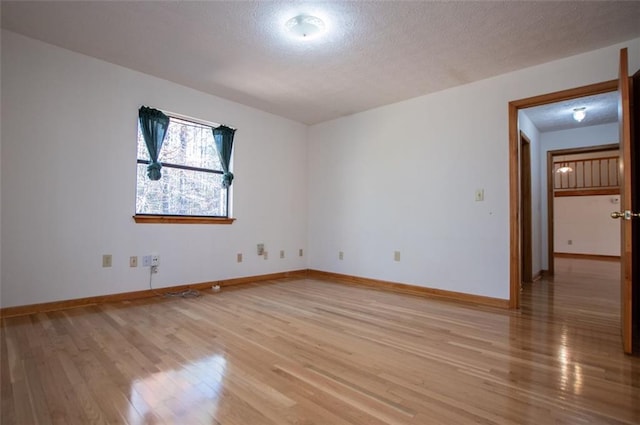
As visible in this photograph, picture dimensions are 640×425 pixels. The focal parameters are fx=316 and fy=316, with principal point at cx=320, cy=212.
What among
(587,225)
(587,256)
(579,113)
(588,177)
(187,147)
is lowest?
(587,256)

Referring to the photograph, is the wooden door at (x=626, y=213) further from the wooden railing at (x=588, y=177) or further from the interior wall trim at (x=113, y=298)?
the wooden railing at (x=588, y=177)

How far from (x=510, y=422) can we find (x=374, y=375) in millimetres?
628

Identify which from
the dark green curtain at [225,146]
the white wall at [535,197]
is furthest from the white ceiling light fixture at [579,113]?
the dark green curtain at [225,146]

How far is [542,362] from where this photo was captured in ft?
6.17

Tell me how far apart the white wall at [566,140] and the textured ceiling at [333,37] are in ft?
9.20

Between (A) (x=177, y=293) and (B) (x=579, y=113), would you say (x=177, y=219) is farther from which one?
(B) (x=579, y=113)

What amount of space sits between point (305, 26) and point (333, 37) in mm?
316

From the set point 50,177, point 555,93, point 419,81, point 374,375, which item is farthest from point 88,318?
point 555,93

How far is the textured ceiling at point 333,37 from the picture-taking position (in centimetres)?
225

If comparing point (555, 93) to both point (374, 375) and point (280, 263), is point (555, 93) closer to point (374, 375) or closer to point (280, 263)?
point (374, 375)

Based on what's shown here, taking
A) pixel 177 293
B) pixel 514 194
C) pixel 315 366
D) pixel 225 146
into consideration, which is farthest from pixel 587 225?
pixel 177 293

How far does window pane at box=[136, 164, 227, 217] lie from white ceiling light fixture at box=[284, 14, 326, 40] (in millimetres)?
2109

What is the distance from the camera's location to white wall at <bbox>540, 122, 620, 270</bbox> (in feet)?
15.5

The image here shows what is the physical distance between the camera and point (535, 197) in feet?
16.1
